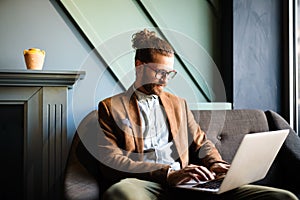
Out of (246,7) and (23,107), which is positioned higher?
(246,7)

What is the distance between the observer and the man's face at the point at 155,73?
6.19 feet

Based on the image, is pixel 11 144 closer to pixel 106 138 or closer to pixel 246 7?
pixel 106 138

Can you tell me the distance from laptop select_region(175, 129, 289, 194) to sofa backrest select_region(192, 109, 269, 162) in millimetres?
454

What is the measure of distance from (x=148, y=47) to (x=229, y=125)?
64cm

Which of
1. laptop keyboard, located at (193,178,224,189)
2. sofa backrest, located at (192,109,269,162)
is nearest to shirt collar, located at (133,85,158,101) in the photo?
sofa backrest, located at (192,109,269,162)

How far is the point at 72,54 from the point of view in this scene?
2365 mm

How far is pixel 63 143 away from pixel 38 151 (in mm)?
140

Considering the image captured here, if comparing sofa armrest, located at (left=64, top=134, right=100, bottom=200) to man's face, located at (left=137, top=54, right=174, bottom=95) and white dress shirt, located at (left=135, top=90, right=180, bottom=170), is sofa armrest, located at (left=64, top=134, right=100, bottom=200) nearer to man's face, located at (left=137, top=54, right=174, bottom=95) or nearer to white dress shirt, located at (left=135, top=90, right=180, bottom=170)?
white dress shirt, located at (left=135, top=90, right=180, bottom=170)

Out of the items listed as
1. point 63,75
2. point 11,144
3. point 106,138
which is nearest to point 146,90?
point 106,138

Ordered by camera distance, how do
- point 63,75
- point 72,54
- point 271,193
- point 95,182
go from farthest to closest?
point 72,54
point 63,75
point 95,182
point 271,193

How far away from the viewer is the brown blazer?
5.65 feet

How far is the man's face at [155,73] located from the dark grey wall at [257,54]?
77cm

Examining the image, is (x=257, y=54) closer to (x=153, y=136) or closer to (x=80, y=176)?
(x=153, y=136)

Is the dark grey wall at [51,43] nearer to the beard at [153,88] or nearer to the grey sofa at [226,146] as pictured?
the grey sofa at [226,146]
